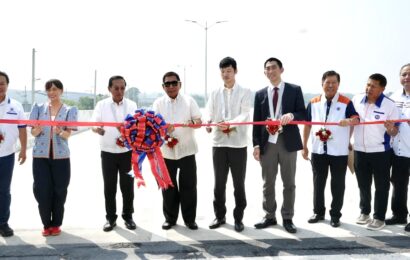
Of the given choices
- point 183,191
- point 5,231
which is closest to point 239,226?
point 183,191

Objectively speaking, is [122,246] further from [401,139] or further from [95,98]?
[95,98]

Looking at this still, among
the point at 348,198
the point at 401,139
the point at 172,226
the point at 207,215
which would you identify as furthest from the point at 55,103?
the point at 348,198

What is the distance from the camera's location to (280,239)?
4.31 m

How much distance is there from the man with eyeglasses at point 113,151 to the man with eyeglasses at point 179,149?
16.3 inches

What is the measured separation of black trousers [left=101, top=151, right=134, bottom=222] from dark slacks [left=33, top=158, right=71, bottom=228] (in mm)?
440

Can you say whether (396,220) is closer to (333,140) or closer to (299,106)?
(333,140)

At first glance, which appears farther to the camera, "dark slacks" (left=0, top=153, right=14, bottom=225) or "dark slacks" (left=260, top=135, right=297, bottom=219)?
"dark slacks" (left=260, top=135, right=297, bottom=219)

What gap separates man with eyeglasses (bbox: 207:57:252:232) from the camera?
4613 millimetres

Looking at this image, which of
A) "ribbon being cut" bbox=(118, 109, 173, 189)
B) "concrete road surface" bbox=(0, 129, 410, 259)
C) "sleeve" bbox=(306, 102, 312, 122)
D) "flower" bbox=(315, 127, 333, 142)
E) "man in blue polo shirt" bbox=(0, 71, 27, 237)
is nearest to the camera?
"concrete road surface" bbox=(0, 129, 410, 259)

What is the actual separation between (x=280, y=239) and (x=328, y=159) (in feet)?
3.82

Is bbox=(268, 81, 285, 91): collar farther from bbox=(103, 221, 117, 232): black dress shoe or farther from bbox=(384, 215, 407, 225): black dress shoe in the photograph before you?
bbox=(103, 221, 117, 232): black dress shoe

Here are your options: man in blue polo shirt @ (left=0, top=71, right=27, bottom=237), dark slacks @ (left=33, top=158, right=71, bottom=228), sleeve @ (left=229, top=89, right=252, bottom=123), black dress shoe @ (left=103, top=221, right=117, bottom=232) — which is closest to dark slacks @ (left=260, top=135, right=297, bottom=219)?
sleeve @ (left=229, top=89, right=252, bottom=123)

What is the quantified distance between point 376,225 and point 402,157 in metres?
0.86

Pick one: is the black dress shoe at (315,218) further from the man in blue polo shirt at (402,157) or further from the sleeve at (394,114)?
the sleeve at (394,114)
